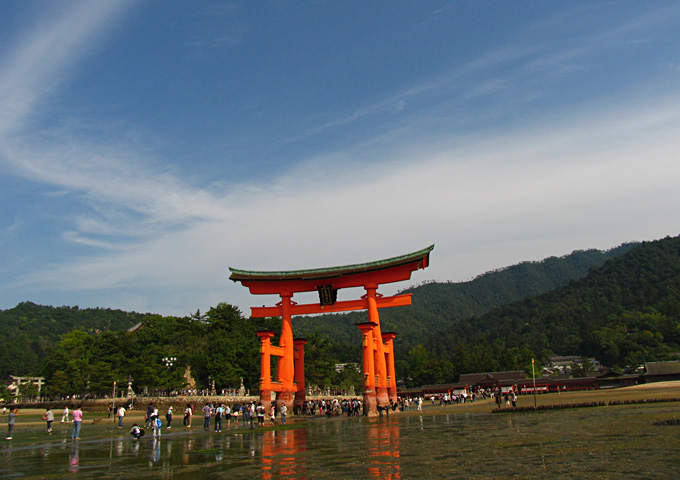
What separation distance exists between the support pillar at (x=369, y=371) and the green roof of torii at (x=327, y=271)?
450 cm

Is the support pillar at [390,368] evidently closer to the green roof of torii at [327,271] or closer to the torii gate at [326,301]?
the torii gate at [326,301]

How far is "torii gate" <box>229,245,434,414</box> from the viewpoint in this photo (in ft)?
108

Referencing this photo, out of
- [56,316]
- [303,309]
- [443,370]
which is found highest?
[56,316]

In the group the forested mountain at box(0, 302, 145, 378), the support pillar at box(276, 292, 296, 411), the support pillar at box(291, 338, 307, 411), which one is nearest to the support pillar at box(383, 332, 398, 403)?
the support pillar at box(291, 338, 307, 411)

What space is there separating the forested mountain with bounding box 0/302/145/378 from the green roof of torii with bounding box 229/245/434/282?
96587mm

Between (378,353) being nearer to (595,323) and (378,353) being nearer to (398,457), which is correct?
(398,457)

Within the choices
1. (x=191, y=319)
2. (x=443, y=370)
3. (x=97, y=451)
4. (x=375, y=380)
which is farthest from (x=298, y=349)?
(x=443, y=370)

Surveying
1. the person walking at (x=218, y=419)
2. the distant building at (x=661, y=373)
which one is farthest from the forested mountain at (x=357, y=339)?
the distant building at (x=661, y=373)

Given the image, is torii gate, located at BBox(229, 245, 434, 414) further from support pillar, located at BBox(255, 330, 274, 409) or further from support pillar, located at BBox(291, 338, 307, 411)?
support pillar, located at BBox(291, 338, 307, 411)

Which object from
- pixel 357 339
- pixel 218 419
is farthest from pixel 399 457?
pixel 357 339

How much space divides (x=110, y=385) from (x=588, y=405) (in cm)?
4861

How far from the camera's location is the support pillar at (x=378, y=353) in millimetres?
33375

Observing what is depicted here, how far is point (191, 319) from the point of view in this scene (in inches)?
2532

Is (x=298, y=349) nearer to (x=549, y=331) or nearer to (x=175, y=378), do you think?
(x=175, y=378)
